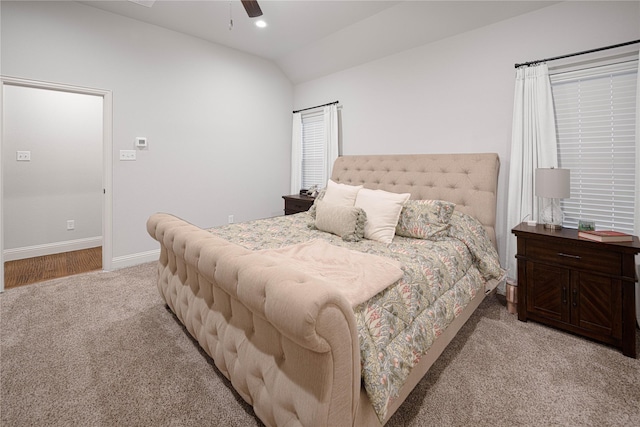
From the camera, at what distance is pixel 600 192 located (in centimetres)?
241

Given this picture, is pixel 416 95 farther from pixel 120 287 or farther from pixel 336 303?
pixel 120 287

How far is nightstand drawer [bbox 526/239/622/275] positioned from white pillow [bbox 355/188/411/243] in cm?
104

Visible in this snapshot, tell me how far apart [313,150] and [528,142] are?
9.63 ft

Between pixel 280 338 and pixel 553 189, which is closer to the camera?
pixel 280 338

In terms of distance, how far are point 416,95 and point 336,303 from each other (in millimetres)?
3154

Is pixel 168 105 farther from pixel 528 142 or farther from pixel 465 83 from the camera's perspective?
pixel 528 142

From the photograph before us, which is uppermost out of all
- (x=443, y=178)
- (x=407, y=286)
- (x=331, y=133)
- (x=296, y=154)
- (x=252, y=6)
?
(x=252, y=6)

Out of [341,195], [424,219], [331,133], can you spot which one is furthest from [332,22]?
[424,219]

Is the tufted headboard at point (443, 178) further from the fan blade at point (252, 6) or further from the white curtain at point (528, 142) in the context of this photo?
the fan blade at point (252, 6)

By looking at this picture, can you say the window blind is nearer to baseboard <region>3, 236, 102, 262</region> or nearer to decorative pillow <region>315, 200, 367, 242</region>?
decorative pillow <region>315, 200, 367, 242</region>

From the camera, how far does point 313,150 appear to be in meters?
4.77

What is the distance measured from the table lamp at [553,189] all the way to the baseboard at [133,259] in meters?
4.22

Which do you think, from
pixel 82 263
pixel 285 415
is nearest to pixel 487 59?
pixel 285 415

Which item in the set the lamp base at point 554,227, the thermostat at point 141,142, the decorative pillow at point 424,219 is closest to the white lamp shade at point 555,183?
the lamp base at point 554,227
